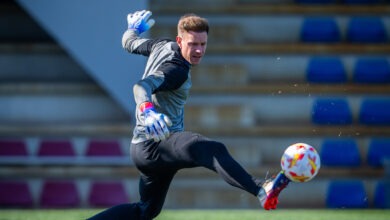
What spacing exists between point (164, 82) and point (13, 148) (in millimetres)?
6929

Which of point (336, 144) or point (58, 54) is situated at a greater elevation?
point (58, 54)

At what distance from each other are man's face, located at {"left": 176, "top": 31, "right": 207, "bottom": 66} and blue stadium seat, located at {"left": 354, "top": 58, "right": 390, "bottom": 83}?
7307mm

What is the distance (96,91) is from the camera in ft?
34.5

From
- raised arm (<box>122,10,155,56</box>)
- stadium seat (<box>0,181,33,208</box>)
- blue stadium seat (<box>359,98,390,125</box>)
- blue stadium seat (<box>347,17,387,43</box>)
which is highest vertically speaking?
raised arm (<box>122,10,155,56</box>)

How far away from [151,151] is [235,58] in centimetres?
707

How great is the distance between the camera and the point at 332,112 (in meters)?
10.2

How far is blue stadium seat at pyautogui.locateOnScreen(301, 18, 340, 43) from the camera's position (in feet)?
36.2

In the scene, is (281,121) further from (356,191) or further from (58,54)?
(58,54)

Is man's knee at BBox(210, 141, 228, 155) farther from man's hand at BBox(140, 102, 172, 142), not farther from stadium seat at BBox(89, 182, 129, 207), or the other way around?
stadium seat at BBox(89, 182, 129, 207)

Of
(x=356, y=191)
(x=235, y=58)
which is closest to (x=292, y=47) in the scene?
(x=235, y=58)

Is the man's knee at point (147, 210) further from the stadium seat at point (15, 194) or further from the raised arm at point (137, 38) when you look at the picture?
the stadium seat at point (15, 194)

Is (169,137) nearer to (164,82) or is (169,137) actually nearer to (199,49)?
(164,82)

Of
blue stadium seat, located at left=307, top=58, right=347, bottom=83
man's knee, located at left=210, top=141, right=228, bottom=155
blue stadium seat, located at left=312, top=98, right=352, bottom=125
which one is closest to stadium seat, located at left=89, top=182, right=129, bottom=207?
blue stadium seat, located at left=312, top=98, right=352, bottom=125

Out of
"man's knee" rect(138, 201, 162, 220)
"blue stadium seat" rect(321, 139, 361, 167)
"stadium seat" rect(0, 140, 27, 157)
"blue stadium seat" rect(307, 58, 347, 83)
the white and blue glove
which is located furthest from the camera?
"blue stadium seat" rect(307, 58, 347, 83)
